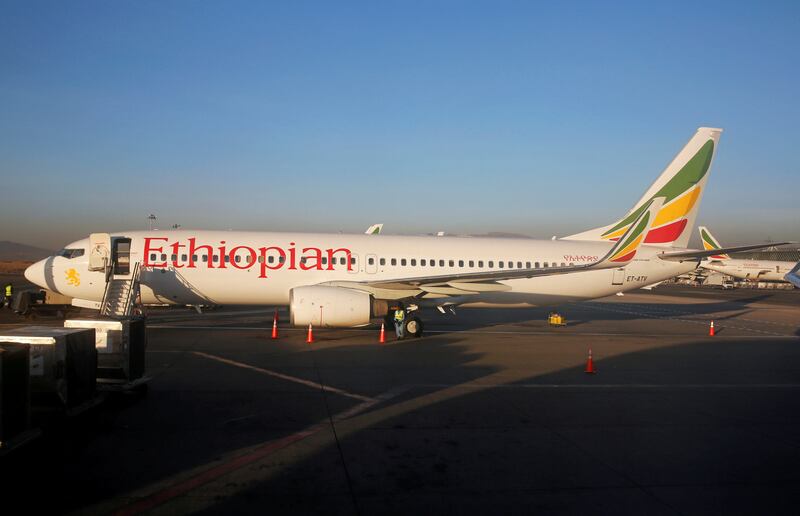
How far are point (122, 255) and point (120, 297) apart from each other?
3.27 m

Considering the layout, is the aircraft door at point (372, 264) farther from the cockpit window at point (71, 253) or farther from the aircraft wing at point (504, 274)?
the cockpit window at point (71, 253)

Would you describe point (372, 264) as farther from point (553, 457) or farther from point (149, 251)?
point (553, 457)

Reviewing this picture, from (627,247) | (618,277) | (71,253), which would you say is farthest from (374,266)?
(71,253)

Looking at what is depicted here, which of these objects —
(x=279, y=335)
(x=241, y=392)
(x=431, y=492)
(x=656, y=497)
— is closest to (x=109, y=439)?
(x=241, y=392)

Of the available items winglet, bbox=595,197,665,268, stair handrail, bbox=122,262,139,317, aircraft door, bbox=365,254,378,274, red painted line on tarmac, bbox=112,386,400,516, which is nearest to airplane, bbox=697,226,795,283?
winglet, bbox=595,197,665,268

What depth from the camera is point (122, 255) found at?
805 inches

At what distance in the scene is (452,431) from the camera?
8.95 meters

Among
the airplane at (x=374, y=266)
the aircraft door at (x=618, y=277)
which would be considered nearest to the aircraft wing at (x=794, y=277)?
the airplane at (x=374, y=266)

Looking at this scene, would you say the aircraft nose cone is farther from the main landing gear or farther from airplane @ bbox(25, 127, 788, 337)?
the main landing gear

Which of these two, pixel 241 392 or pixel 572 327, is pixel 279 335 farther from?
pixel 572 327

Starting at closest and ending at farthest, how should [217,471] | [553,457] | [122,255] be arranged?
[217,471] → [553,457] → [122,255]

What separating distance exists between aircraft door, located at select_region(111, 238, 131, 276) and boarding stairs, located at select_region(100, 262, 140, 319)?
4.48ft

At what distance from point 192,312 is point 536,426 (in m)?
22.2

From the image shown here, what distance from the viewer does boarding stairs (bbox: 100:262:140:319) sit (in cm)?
1712
